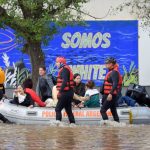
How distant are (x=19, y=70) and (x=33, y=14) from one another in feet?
26.2

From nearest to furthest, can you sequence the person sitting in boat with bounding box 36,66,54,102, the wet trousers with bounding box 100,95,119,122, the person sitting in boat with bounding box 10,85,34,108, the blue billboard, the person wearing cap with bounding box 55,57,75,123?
1. the person wearing cap with bounding box 55,57,75,123
2. the wet trousers with bounding box 100,95,119,122
3. the person sitting in boat with bounding box 10,85,34,108
4. the person sitting in boat with bounding box 36,66,54,102
5. the blue billboard

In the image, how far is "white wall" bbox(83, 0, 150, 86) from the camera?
31000 mm

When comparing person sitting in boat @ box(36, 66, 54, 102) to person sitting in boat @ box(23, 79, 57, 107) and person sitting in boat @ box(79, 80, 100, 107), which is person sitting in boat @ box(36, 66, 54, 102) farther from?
person sitting in boat @ box(79, 80, 100, 107)

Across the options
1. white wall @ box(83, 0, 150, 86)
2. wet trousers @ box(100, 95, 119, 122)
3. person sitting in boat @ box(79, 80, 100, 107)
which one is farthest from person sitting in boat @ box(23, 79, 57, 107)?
white wall @ box(83, 0, 150, 86)

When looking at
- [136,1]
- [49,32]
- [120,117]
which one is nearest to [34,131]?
[120,117]

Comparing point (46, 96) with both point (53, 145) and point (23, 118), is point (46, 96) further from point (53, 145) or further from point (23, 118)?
point (53, 145)

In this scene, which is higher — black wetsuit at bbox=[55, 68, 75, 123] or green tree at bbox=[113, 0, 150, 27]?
green tree at bbox=[113, 0, 150, 27]

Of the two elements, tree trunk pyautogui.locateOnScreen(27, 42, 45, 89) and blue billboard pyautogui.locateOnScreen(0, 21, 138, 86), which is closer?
tree trunk pyautogui.locateOnScreen(27, 42, 45, 89)

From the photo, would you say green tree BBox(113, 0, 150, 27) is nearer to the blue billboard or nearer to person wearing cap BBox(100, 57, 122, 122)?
the blue billboard

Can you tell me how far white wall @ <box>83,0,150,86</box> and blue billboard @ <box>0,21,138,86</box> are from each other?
25 centimetres

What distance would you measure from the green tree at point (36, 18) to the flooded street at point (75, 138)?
5.87m

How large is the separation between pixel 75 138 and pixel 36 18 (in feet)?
32.3

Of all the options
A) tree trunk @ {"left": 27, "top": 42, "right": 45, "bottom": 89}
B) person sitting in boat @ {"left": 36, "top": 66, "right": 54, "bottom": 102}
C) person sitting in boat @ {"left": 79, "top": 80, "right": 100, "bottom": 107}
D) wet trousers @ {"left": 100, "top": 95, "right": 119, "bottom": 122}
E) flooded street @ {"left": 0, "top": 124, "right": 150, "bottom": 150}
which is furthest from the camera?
tree trunk @ {"left": 27, "top": 42, "right": 45, "bottom": 89}

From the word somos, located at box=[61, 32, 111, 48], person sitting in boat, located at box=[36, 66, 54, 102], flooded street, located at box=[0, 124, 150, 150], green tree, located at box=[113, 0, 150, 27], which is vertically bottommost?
flooded street, located at box=[0, 124, 150, 150]
